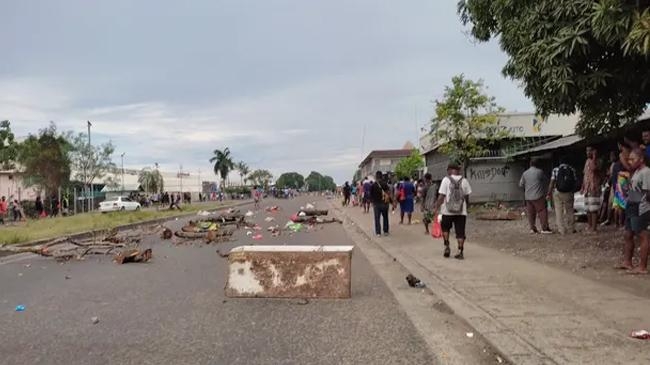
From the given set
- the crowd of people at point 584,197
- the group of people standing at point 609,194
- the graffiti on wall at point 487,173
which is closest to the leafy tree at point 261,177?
the graffiti on wall at point 487,173

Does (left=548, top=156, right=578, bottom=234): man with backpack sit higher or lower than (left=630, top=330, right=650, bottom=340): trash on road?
higher

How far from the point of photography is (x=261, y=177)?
16488 cm

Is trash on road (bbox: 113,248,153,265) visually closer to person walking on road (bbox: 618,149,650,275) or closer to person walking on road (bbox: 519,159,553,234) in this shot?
person walking on road (bbox: 519,159,553,234)

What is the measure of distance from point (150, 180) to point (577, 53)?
86115 millimetres

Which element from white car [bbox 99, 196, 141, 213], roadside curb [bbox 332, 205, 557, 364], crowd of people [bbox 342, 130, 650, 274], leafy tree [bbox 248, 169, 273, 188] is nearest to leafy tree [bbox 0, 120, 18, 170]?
white car [bbox 99, 196, 141, 213]

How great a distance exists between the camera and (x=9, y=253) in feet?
50.2

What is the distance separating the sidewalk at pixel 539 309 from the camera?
5348mm

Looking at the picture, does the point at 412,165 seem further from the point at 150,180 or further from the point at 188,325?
the point at 188,325

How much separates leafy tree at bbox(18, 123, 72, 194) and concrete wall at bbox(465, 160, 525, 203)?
2973 centimetres

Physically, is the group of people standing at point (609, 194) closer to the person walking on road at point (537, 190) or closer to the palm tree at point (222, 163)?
the person walking on road at point (537, 190)

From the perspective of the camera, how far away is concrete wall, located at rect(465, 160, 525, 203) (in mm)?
35500

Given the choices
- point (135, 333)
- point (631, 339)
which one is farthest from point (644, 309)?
point (135, 333)

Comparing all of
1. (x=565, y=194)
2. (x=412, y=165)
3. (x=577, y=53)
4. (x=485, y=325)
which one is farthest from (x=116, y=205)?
(x=485, y=325)

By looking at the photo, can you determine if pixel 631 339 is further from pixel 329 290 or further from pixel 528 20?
pixel 528 20
